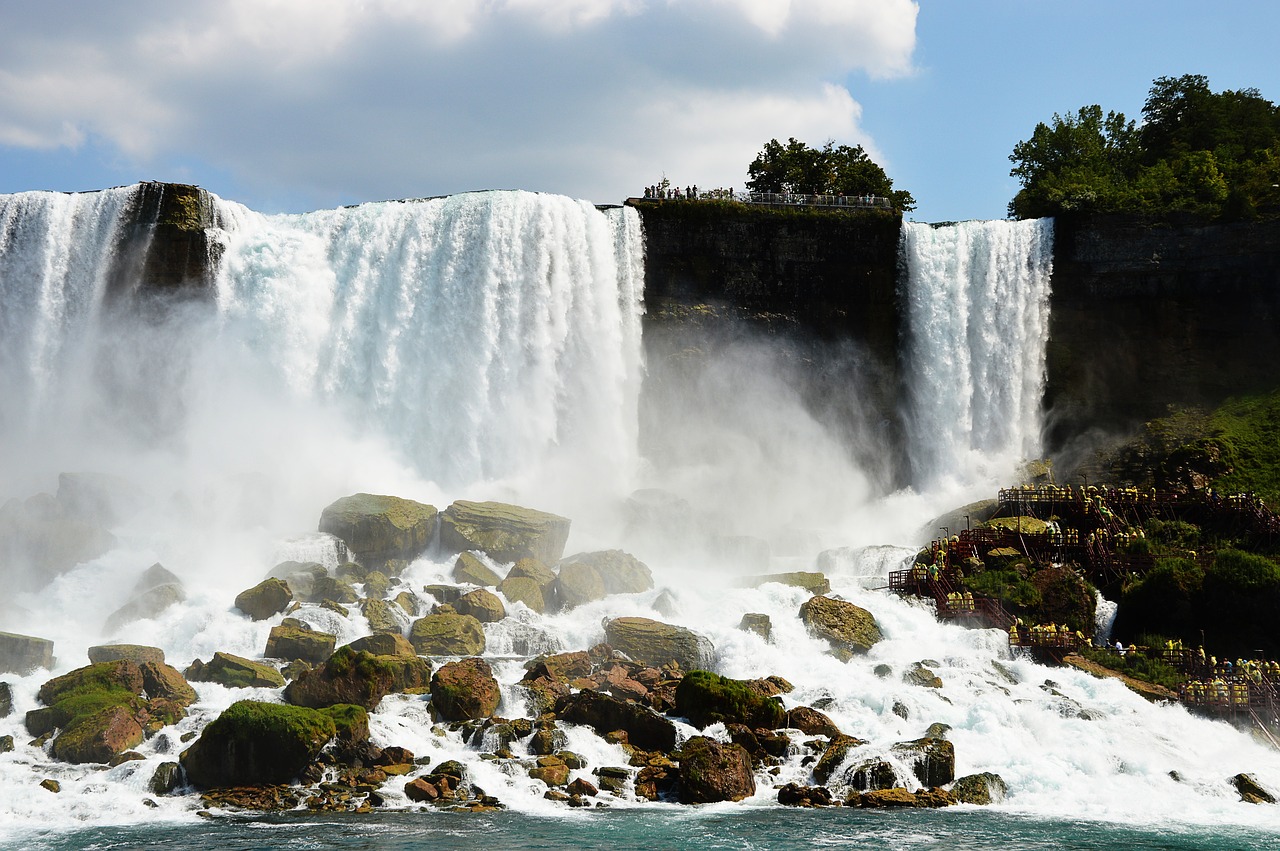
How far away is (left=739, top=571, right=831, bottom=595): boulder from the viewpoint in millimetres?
36219

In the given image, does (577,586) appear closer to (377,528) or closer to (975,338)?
(377,528)

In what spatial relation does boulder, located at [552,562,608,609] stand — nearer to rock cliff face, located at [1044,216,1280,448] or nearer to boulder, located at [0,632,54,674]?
boulder, located at [0,632,54,674]

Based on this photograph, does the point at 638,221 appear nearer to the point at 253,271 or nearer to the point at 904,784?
the point at 253,271

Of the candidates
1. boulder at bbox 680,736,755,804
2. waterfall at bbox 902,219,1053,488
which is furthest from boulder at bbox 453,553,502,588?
waterfall at bbox 902,219,1053,488

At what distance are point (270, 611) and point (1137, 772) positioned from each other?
22262mm

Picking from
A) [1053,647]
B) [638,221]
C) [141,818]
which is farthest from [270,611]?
[638,221]

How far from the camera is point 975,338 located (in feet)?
169

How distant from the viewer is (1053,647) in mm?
31297

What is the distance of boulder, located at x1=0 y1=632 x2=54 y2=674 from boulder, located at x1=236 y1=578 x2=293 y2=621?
5219 mm

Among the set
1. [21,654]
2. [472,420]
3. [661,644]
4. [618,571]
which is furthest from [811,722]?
[472,420]

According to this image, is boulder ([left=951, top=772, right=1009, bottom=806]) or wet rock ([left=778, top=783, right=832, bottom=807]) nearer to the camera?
wet rock ([left=778, top=783, right=832, bottom=807])

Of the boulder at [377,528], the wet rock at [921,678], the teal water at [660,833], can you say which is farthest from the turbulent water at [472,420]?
the teal water at [660,833]

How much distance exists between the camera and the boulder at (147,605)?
3200cm

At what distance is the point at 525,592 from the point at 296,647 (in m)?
7.56
